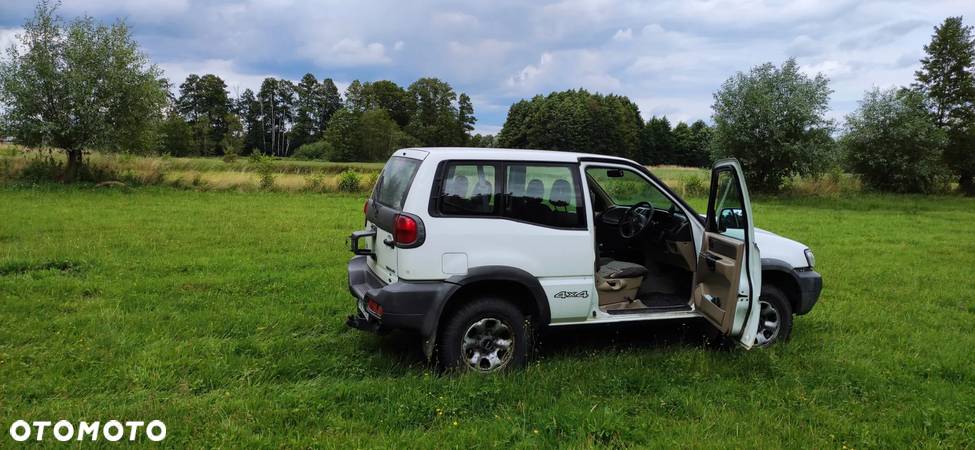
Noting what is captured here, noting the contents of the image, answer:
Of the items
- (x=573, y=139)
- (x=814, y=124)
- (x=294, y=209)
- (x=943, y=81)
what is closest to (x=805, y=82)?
(x=814, y=124)

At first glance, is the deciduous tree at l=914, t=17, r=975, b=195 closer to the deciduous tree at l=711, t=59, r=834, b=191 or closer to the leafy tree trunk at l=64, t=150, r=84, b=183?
the deciduous tree at l=711, t=59, r=834, b=191

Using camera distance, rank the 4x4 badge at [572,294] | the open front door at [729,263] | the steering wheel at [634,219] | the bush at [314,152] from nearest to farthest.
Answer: the open front door at [729,263], the 4x4 badge at [572,294], the steering wheel at [634,219], the bush at [314,152]

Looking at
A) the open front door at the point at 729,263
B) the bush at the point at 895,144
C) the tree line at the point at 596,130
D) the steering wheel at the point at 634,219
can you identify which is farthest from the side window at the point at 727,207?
the tree line at the point at 596,130

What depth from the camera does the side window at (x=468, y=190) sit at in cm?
455

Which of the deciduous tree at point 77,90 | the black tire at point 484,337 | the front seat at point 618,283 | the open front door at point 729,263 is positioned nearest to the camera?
the black tire at point 484,337

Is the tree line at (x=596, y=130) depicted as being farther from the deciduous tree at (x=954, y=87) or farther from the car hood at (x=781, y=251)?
the car hood at (x=781, y=251)

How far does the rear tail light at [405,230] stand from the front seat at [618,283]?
1828 millimetres

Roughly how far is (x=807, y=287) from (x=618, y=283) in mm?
1887

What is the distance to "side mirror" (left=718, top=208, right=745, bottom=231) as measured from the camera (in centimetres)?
499

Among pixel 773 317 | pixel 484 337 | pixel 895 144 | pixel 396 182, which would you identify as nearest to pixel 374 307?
pixel 484 337

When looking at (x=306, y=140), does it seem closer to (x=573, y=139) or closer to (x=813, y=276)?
(x=573, y=139)

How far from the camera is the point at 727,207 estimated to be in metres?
5.07

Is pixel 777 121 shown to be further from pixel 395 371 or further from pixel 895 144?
pixel 395 371

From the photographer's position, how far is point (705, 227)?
5.33 m
